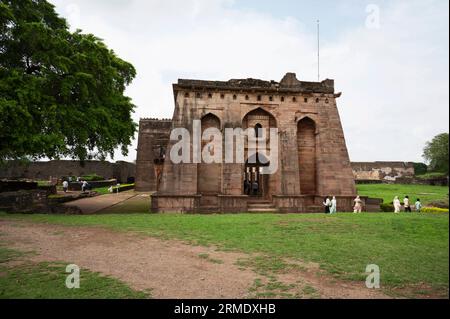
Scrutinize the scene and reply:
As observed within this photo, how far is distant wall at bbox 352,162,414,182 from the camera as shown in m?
53.8

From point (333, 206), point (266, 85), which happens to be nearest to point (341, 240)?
point (333, 206)

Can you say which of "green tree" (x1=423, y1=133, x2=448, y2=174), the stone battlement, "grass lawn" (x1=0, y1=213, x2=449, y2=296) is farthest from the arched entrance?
"green tree" (x1=423, y1=133, x2=448, y2=174)

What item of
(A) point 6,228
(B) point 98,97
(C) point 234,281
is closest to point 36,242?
(A) point 6,228

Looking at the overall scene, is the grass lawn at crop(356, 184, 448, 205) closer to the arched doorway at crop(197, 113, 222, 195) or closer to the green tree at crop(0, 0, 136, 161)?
the arched doorway at crop(197, 113, 222, 195)

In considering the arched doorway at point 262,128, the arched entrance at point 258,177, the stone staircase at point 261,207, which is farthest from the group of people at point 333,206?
the arched entrance at point 258,177

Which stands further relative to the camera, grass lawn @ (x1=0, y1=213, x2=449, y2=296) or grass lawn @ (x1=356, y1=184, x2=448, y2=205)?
grass lawn @ (x1=356, y1=184, x2=448, y2=205)

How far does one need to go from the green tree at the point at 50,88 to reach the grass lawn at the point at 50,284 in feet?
27.5

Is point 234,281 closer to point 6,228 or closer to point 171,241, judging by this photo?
point 171,241

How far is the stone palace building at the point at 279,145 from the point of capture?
701 inches

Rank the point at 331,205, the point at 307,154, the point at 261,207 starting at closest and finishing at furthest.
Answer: the point at 331,205, the point at 261,207, the point at 307,154

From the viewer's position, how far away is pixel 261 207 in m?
18.1

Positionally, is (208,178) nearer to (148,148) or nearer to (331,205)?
(331,205)

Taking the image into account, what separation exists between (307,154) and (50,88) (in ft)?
52.2

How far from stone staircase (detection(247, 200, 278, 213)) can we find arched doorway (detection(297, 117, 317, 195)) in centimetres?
278
